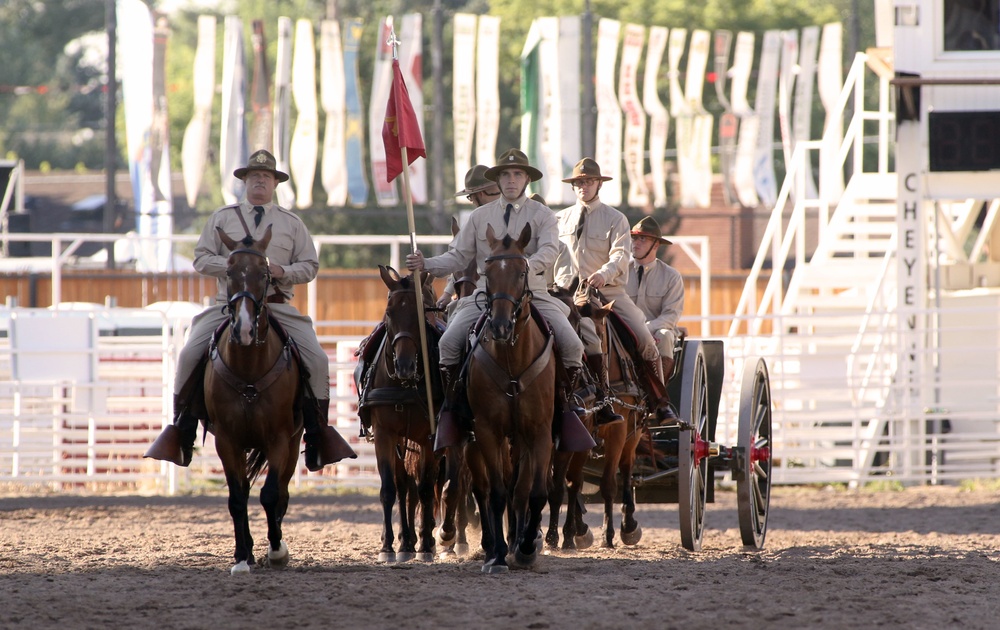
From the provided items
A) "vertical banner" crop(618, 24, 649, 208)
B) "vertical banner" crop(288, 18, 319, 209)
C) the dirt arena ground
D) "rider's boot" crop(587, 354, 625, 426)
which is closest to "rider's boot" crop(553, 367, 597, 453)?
"rider's boot" crop(587, 354, 625, 426)

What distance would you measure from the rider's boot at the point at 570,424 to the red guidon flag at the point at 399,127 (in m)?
1.90

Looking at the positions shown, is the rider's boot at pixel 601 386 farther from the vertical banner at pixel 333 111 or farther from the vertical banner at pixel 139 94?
the vertical banner at pixel 139 94

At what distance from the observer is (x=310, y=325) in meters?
8.71

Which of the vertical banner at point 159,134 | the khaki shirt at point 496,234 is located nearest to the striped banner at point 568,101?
the vertical banner at point 159,134

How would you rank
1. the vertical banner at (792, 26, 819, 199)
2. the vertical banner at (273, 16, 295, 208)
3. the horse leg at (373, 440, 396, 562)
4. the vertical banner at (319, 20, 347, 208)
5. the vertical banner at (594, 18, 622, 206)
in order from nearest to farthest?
the horse leg at (373, 440, 396, 562)
the vertical banner at (273, 16, 295, 208)
the vertical banner at (319, 20, 347, 208)
the vertical banner at (594, 18, 622, 206)
the vertical banner at (792, 26, 819, 199)

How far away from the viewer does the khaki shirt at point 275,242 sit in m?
8.38

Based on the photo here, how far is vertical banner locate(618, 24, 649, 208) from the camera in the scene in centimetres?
2716

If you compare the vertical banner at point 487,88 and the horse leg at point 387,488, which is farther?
the vertical banner at point 487,88

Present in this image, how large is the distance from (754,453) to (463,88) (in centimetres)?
1732

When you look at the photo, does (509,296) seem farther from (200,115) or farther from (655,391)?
(200,115)

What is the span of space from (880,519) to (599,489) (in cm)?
399

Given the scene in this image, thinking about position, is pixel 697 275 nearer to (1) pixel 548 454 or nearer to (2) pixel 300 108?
(2) pixel 300 108

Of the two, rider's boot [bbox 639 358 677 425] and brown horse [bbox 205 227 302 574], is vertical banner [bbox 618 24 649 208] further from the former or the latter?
brown horse [bbox 205 227 302 574]

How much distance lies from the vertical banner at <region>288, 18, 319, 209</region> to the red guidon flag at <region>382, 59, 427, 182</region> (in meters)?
16.0
